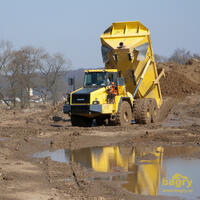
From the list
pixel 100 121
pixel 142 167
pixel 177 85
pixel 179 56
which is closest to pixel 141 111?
pixel 100 121

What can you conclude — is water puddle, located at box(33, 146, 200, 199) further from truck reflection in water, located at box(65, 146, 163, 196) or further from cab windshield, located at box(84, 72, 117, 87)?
cab windshield, located at box(84, 72, 117, 87)

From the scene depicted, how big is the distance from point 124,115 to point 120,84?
57.8 inches

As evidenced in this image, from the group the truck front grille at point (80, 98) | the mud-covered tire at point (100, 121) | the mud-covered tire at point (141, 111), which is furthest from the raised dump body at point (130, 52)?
the truck front grille at point (80, 98)

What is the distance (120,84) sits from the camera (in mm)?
19172

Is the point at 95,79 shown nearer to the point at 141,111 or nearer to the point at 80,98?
the point at 80,98

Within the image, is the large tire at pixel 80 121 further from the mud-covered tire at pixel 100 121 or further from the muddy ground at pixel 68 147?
the muddy ground at pixel 68 147

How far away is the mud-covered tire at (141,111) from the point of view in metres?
20.1

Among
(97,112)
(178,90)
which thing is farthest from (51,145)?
(178,90)

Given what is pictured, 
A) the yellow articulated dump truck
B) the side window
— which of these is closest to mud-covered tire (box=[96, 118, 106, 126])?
the yellow articulated dump truck

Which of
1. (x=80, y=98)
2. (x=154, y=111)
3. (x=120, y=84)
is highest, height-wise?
(x=120, y=84)

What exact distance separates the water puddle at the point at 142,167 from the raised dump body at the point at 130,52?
716 centimetres

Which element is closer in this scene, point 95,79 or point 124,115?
point 95,79

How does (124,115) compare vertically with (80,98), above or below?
below

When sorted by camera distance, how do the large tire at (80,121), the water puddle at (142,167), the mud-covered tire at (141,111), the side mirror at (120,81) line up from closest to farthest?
the water puddle at (142,167), the side mirror at (120,81), the large tire at (80,121), the mud-covered tire at (141,111)
